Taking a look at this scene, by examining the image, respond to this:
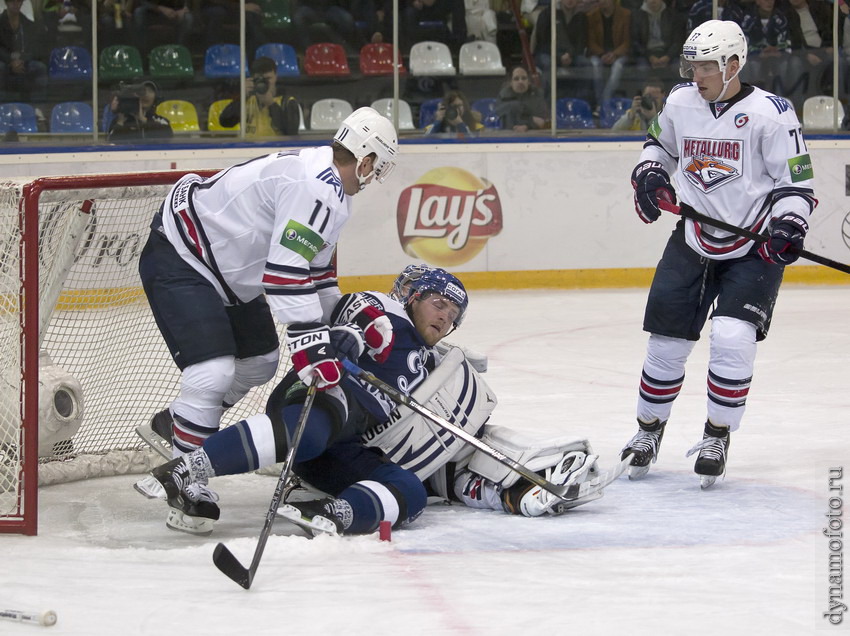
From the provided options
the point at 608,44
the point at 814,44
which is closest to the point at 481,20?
the point at 608,44

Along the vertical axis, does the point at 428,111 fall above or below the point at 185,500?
above

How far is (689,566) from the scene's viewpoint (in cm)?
287

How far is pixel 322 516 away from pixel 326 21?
5.26 meters

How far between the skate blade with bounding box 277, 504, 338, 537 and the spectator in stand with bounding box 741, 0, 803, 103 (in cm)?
583

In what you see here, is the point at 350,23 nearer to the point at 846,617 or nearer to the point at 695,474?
the point at 695,474

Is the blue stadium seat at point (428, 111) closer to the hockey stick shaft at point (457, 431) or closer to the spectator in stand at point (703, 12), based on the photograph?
the spectator in stand at point (703, 12)

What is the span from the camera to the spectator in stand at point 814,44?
8062mm

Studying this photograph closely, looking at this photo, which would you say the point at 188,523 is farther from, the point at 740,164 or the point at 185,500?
the point at 740,164

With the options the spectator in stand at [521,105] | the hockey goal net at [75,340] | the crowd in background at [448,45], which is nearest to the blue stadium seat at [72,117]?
the crowd in background at [448,45]

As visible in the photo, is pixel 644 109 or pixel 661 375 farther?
pixel 644 109

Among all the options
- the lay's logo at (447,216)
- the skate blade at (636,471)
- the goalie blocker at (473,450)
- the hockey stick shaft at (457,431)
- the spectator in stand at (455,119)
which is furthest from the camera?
the spectator in stand at (455,119)

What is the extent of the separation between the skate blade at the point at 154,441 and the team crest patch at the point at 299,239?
84cm

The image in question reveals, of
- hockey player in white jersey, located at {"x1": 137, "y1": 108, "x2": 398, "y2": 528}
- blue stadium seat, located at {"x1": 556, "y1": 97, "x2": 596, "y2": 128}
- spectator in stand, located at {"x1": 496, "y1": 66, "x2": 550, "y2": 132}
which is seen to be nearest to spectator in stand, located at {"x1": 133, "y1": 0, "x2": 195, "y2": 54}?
spectator in stand, located at {"x1": 496, "y1": 66, "x2": 550, "y2": 132}

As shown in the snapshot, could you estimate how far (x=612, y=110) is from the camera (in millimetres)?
7844
